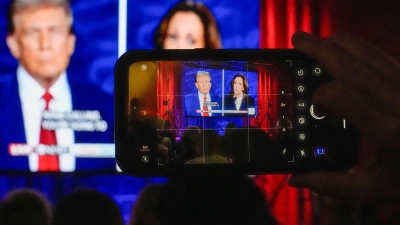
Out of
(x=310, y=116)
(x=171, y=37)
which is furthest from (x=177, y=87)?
(x=171, y=37)

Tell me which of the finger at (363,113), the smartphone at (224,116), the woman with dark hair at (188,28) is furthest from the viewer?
the woman with dark hair at (188,28)

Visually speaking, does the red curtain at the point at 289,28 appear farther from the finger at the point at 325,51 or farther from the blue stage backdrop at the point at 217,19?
the finger at the point at 325,51

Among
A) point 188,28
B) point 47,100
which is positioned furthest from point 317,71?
point 47,100

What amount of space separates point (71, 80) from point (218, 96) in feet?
2.36

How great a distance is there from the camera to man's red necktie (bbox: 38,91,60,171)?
1030mm

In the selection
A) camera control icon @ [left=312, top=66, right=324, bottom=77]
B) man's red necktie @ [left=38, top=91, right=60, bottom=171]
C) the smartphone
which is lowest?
man's red necktie @ [left=38, top=91, right=60, bottom=171]

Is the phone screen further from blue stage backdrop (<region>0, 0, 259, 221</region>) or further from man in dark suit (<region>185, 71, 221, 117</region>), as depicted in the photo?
blue stage backdrop (<region>0, 0, 259, 221</region>)

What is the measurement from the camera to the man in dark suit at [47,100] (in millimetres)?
1026

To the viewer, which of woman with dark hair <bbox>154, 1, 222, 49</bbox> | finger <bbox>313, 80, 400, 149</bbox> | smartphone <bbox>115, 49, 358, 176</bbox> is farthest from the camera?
woman with dark hair <bbox>154, 1, 222, 49</bbox>

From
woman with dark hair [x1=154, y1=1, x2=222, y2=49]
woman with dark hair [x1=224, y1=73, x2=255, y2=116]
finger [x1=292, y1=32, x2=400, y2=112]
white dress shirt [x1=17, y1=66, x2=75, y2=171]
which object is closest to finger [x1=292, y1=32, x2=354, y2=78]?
finger [x1=292, y1=32, x2=400, y2=112]

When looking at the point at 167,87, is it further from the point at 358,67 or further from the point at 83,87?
the point at 83,87

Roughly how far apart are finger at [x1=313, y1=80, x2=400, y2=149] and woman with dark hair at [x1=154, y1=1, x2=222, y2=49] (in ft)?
2.50

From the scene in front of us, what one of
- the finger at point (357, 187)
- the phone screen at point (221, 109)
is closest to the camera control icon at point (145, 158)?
the phone screen at point (221, 109)

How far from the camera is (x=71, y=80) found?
1043 millimetres
